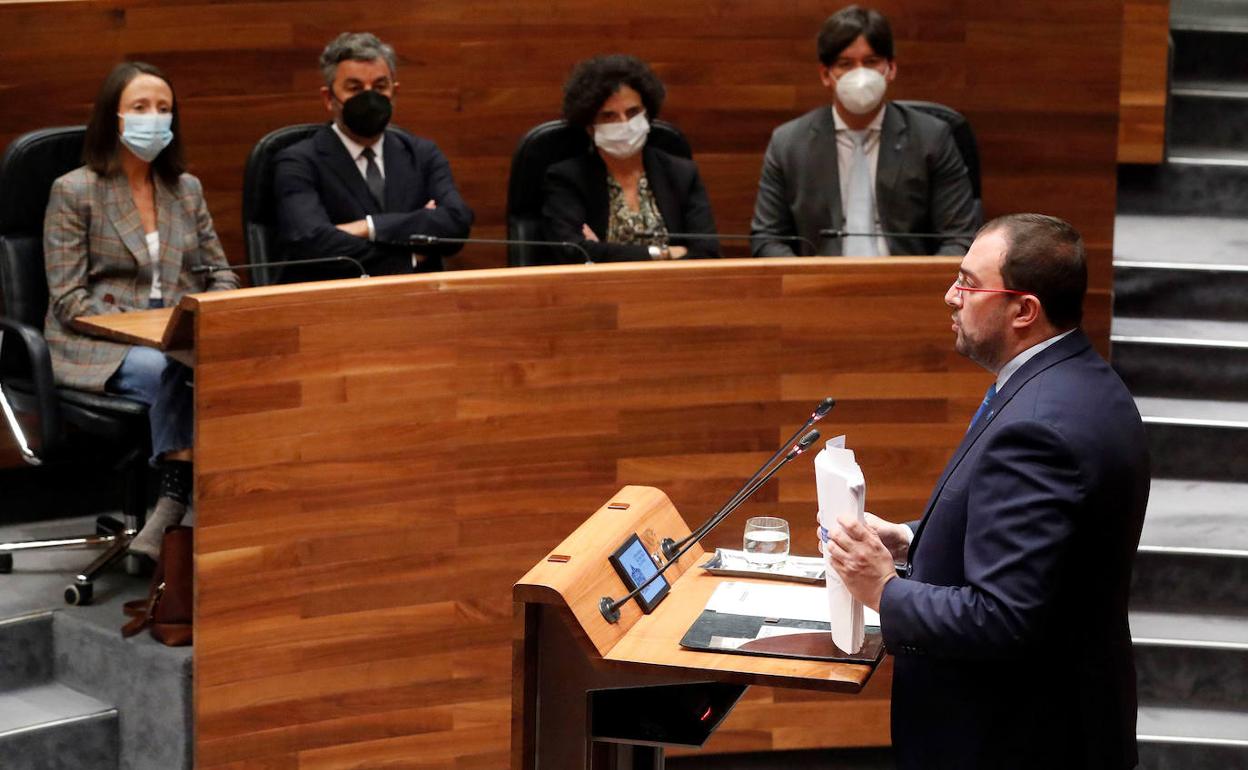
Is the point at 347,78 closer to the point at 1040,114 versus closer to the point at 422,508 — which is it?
the point at 422,508

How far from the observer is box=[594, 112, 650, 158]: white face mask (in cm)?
337

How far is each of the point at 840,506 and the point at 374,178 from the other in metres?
1.92

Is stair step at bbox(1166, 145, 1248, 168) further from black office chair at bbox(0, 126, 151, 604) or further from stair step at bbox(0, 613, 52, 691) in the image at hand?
stair step at bbox(0, 613, 52, 691)

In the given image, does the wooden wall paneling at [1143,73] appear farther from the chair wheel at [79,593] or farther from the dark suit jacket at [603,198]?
the chair wheel at [79,593]

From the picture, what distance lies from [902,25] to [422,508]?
1.83 meters

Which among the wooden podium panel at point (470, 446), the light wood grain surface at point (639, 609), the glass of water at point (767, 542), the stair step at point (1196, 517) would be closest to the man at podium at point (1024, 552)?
the light wood grain surface at point (639, 609)

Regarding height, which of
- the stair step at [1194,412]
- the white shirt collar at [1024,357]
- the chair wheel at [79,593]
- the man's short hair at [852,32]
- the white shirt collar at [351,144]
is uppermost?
the man's short hair at [852,32]

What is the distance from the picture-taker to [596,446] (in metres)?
2.79

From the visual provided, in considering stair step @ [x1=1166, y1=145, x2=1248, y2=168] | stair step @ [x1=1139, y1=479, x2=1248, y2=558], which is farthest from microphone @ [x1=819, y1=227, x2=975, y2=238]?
stair step @ [x1=1166, y1=145, x2=1248, y2=168]

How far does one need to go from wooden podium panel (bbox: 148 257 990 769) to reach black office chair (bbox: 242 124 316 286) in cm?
80

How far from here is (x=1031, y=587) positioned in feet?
5.37

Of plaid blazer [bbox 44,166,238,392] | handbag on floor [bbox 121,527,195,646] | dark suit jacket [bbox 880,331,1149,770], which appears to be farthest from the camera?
plaid blazer [bbox 44,166,238,392]

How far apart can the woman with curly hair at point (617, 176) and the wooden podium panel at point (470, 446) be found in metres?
0.54

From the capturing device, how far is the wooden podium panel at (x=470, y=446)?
2.57 meters
